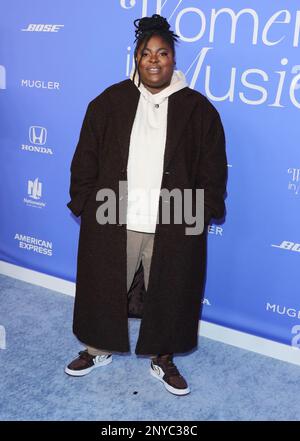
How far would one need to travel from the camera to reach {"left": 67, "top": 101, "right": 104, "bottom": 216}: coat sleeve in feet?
6.98

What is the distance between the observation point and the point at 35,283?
333cm

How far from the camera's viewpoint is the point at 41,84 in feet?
9.73

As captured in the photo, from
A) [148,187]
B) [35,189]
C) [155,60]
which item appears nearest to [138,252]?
[148,187]

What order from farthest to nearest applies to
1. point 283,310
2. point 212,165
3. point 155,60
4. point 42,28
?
point 42,28
point 283,310
point 212,165
point 155,60

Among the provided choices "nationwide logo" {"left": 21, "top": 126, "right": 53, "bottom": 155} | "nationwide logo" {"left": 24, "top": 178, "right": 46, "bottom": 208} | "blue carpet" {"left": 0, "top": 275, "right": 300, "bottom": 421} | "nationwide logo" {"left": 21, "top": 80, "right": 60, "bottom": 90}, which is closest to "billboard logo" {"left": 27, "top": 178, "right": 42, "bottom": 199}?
"nationwide logo" {"left": 24, "top": 178, "right": 46, "bottom": 208}

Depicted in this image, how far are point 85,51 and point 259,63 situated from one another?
0.99m

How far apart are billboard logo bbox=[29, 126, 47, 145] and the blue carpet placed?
3.45ft

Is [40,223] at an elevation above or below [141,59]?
below

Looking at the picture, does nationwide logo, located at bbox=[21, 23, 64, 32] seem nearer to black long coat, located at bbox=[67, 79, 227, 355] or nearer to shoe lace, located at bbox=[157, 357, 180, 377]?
black long coat, located at bbox=[67, 79, 227, 355]

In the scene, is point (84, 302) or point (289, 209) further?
point (289, 209)

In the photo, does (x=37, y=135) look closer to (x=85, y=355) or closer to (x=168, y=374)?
(x=85, y=355)

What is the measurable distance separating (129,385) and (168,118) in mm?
1227
